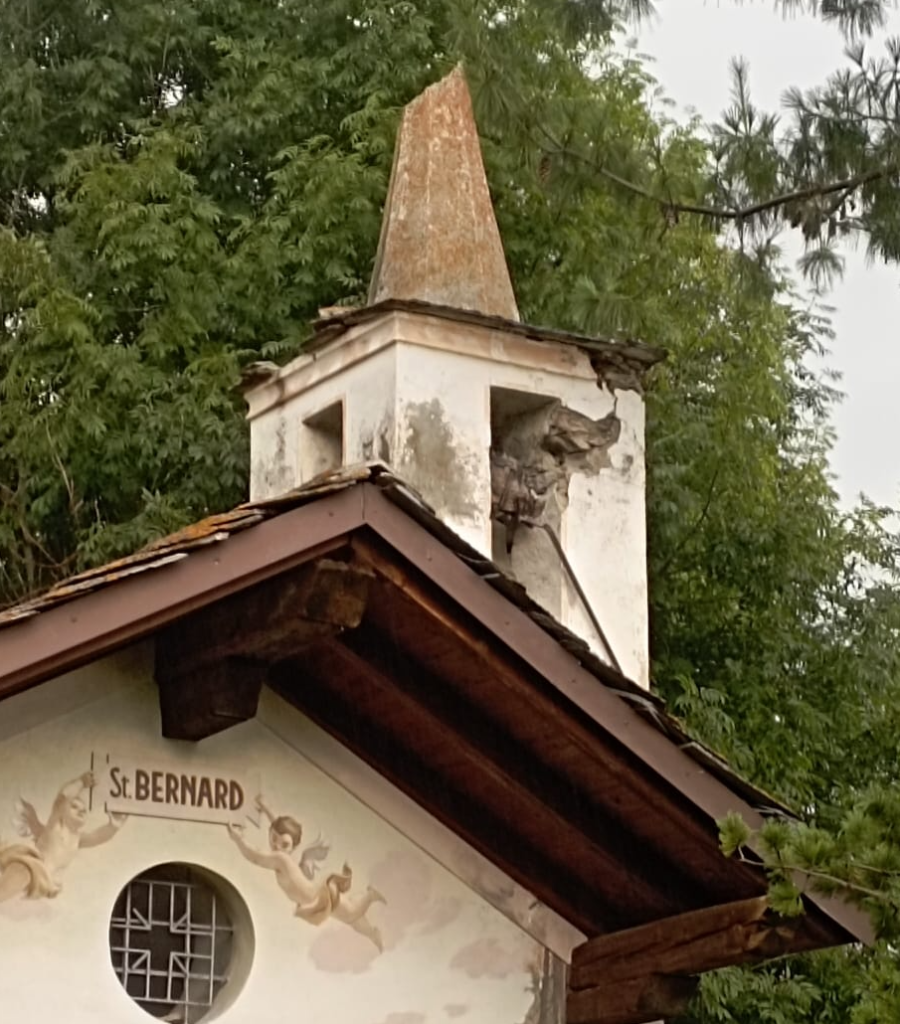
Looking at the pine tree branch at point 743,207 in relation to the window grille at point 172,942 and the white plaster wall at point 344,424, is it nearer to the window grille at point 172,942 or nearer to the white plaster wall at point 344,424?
the white plaster wall at point 344,424

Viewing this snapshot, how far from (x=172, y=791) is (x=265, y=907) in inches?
18.6

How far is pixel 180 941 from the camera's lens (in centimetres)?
840

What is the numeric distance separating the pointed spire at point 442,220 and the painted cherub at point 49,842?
3.69 meters

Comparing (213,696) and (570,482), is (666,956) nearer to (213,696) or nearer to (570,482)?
(213,696)

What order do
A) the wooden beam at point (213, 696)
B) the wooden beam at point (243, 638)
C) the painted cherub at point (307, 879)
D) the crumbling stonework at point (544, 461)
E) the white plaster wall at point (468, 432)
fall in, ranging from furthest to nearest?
the crumbling stonework at point (544, 461), the white plaster wall at point (468, 432), the painted cherub at point (307, 879), the wooden beam at point (213, 696), the wooden beam at point (243, 638)

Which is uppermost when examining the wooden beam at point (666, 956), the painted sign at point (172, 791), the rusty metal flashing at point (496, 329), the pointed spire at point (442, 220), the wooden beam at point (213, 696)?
the pointed spire at point (442, 220)

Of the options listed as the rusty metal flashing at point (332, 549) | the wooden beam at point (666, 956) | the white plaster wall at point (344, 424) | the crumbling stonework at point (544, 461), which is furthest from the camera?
the crumbling stonework at point (544, 461)

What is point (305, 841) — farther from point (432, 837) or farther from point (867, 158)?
point (867, 158)

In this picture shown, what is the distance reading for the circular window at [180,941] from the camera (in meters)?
8.27

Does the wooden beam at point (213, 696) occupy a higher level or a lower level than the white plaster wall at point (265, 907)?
higher

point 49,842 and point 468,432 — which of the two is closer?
point 49,842

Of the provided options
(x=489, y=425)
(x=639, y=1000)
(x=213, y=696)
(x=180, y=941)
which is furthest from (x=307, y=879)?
(x=489, y=425)

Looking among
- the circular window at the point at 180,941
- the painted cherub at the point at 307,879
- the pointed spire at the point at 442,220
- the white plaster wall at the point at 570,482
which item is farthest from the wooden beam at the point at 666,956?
the pointed spire at the point at 442,220

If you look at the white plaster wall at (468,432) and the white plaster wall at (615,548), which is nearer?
the white plaster wall at (468,432)
